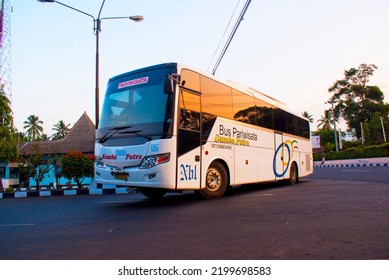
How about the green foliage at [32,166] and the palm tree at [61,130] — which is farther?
the palm tree at [61,130]

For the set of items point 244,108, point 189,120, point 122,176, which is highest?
point 244,108

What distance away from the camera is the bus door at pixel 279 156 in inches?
451

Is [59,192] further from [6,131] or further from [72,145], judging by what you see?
[72,145]

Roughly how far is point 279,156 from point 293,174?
6.20 feet

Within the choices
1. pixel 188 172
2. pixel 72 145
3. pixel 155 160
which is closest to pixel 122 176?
pixel 155 160

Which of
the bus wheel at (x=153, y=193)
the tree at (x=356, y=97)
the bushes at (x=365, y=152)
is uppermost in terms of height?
the tree at (x=356, y=97)

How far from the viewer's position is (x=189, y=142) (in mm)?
7316

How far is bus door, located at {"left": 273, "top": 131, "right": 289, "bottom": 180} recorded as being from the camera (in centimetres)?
1145

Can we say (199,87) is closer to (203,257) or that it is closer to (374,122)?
(203,257)

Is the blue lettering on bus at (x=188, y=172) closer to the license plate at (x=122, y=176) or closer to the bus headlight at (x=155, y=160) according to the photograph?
the bus headlight at (x=155, y=160)

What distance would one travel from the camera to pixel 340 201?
6742mm

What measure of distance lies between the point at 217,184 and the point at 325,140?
79571 millimetres

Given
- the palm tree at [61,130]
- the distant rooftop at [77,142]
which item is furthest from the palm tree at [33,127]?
the distant rooftop at [77,142]

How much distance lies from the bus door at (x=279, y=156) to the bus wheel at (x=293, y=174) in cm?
99
